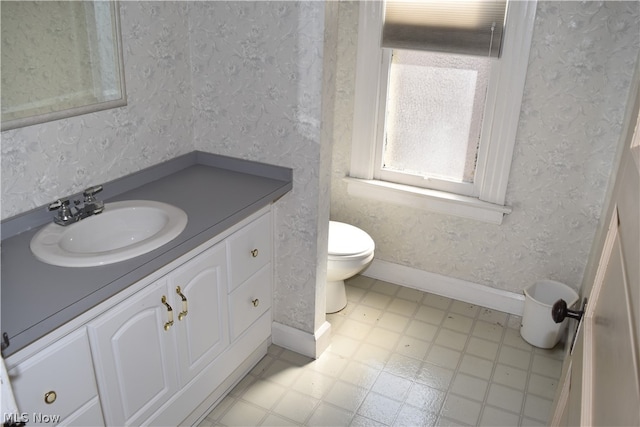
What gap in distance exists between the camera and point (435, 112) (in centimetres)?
281

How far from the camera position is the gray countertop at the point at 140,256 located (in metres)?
1.38

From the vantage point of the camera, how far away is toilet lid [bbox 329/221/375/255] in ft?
8.93

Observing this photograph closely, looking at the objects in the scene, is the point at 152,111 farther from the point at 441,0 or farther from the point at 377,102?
the point at 441,0

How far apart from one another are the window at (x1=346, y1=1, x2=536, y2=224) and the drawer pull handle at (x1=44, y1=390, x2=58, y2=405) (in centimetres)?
196

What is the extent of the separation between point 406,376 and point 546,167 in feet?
3.89

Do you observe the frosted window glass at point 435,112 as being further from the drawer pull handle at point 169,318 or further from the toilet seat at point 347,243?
the drawer pull handle at point 169,318

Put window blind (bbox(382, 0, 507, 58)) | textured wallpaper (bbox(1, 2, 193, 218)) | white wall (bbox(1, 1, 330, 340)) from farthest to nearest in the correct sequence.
Answer: window blind (bbox(382, 0, 507, 58))
white wall (bbox(1, 1, 330, 340))
textured wallpaper (bbox(1, 2, 193, 218))

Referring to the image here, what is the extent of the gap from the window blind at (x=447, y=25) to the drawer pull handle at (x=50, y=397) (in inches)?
82.6

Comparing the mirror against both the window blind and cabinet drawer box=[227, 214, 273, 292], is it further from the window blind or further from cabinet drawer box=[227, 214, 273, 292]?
the window blind

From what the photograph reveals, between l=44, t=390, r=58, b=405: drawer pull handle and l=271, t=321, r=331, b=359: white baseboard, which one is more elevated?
l=44, t=390, r=58, b=405: drawer pull handle

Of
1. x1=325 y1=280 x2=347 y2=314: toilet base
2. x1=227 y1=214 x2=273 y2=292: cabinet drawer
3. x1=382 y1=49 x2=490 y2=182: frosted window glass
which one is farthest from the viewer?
x1=325 y1=280 x2=347 y2=314: toilet base

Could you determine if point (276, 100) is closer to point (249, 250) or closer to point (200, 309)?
point (249, 250)

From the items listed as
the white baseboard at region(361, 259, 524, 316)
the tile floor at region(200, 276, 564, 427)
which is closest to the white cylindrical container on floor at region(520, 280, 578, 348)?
the tile floor at region(200, 276, 564, 427)

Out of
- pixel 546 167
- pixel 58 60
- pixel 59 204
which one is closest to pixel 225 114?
pixel 58 60
